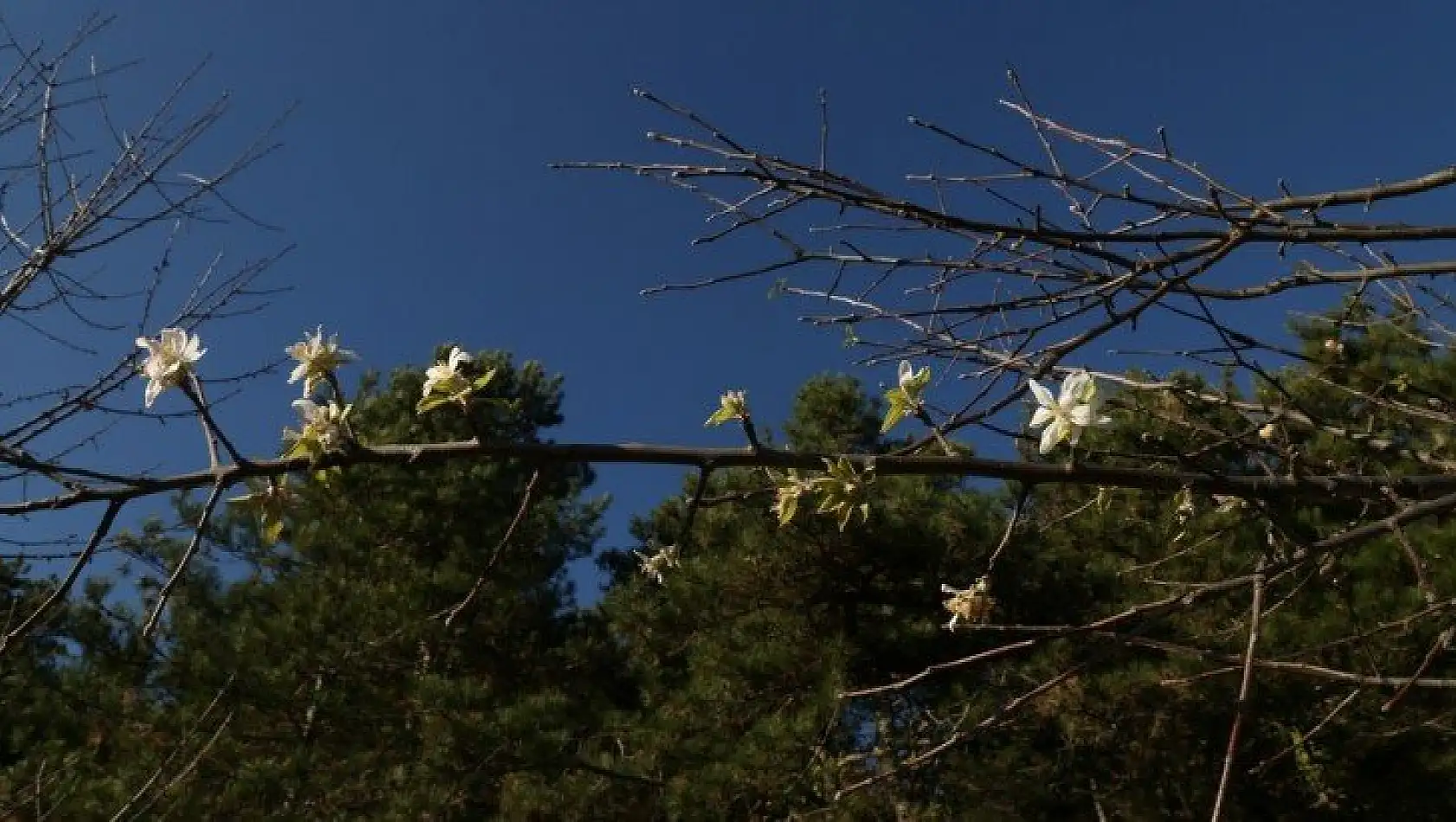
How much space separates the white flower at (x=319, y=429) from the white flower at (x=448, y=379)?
146mm

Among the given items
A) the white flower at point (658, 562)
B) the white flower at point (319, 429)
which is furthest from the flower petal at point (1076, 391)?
the white flower at point (319, 429)

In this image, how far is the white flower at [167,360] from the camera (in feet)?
4.62

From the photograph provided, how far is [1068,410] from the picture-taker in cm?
146

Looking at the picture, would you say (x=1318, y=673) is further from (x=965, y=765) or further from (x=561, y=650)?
(x=561, y=650)

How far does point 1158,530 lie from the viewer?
23.9 feet

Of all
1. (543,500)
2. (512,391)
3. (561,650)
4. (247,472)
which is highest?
(512,391)

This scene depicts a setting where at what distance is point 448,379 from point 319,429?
20cm

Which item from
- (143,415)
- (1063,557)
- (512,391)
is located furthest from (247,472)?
(512,391)

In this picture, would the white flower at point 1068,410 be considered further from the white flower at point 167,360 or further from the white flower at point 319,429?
the white flower at point 167,360

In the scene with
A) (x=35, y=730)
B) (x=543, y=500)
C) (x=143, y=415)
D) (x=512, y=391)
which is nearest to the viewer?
(x=143, y=415)

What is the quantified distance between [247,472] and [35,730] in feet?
28.5

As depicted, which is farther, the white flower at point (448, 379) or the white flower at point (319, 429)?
the white flower at point (448, 379)

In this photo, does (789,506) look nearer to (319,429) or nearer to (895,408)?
(895,408)

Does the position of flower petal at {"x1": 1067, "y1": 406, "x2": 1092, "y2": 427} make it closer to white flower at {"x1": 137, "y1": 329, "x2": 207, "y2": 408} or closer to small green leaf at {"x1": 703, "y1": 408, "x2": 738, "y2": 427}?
small green leaf at {"x1": 703, "y1": 408, "x2": 738, "y2": 427}
